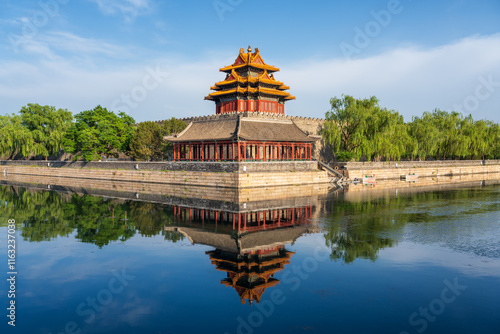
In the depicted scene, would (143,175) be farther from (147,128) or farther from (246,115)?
(246,115)

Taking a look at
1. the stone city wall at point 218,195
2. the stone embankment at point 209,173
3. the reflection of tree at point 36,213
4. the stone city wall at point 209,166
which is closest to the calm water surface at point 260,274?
the reflection of tree at point 36,213

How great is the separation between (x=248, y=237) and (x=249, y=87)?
33.7 m

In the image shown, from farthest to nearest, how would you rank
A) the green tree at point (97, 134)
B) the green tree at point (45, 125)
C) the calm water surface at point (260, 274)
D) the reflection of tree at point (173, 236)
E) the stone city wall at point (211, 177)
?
the green tree at point (45, 125), the green tree at point (97, 134), the stone city wall at point (211, 177), the reflection of tree at point (173, 236), the calm water surface at point (260, 274)

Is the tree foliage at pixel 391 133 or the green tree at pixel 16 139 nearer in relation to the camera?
the tree foliage at pixel 391 133

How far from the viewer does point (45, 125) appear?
62.7 meters

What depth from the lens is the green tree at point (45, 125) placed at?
5935 centimetres

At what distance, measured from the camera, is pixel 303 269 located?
13195 millimetres

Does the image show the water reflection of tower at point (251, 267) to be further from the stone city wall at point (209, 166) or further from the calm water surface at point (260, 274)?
the stone city wall at point (209, 166)

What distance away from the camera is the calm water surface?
9.50 meters

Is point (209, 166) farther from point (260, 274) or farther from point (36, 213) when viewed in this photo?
point (260, 274)

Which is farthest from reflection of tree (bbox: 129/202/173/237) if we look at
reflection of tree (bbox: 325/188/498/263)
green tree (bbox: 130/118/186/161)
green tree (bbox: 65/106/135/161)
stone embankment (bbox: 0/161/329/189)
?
green tree (bbox: 65/106/135/161)

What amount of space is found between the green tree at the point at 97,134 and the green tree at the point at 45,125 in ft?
27.7

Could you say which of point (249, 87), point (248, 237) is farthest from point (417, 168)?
point (248, 237)

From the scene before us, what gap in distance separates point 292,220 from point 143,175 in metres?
26.3
